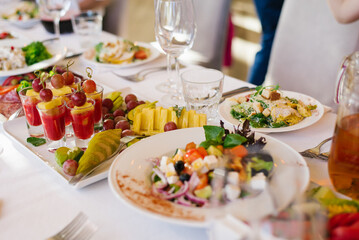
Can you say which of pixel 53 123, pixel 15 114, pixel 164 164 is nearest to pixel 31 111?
pixel 53 123

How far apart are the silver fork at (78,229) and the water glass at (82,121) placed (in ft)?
1.22

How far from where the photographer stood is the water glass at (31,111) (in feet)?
3.92

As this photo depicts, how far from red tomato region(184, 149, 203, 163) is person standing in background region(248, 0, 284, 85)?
1868mm

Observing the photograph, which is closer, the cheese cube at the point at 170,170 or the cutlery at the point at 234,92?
the cheese cube at the point at 170,170

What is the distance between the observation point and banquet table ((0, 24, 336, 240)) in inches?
33.7

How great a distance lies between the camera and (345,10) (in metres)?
1.75

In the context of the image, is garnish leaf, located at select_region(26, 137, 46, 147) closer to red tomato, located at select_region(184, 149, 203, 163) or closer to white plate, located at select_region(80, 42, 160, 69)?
red tomato, located at select_region(184, 149, 203, 163)

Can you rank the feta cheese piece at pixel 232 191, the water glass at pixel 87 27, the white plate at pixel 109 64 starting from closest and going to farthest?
the feta cheese piece at pixel 232 191
the white plate at pixel 109 64
the water glass at pixel 87 27

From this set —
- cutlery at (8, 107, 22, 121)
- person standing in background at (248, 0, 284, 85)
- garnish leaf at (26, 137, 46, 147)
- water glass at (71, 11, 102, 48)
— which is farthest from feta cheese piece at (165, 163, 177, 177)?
person standing in background at (248, 0, 284, 85)

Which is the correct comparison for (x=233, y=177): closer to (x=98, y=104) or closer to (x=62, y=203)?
(x=62, y=203)

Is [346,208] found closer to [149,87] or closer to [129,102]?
[129,102]

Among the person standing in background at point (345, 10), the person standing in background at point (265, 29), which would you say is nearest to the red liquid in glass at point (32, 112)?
the person standing in background at point (345, 10)

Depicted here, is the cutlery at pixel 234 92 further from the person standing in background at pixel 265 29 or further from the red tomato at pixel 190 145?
the person standing in background at pixel 265 29

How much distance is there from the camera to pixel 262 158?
88 centimetres
